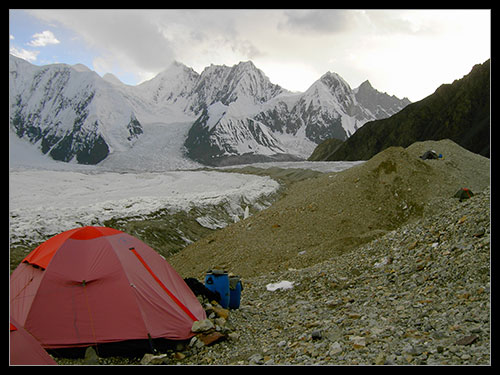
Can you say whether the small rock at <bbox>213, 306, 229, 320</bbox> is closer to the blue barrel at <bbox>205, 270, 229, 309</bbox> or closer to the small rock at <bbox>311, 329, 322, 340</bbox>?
the blue barrel at <bbox>205, 270, 229, 309</bbox>

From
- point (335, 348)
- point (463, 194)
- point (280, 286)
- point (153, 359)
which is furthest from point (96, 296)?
point (463, 194)

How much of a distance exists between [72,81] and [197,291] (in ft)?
594

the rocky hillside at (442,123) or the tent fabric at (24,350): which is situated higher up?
the rocky hillside at (442,123)

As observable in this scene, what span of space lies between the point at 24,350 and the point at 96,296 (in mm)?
1865

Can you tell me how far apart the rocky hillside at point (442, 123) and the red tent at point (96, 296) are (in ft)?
213

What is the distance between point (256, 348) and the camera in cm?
563

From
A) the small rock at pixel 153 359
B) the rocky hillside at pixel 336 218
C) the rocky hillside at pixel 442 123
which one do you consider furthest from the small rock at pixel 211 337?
the rocky hillside at pixel 442 123

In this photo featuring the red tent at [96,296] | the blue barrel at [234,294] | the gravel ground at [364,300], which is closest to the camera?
the gravel ground at [364,300]

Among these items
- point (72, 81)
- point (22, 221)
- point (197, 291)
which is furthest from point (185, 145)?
point (197, 291)

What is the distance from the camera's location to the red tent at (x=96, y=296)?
5766 mm

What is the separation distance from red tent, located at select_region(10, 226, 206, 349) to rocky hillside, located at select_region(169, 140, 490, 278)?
5877mm

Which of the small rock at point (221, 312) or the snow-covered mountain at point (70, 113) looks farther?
the snow-covered mountain at point (70, 113)

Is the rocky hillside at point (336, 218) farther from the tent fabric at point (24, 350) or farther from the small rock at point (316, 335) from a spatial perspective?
the tent fabric at point (24, 350)

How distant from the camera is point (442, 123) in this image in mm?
77250
